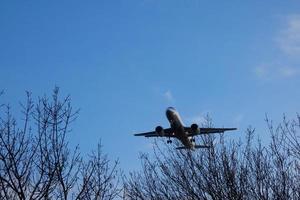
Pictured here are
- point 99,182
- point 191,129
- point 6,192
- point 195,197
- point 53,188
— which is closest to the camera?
point 6,192

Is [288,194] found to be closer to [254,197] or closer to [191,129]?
[254,197]

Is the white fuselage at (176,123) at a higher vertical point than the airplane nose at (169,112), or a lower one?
lower

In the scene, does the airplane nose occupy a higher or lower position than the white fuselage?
higher

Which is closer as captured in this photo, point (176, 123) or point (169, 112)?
point (176, 123)

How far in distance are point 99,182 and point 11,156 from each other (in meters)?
3.28

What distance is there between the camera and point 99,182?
488 inches

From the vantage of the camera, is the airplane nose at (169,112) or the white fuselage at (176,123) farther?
the airplane nose at (169,112)

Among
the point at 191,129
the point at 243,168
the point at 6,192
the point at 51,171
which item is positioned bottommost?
the point at 6,192

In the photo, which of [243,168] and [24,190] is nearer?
[24,190]

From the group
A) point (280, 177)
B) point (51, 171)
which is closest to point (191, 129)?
point (280, 177)

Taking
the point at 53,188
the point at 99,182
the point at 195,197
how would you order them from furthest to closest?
the point at 195,197
the point at 99,182
the point at 53,188

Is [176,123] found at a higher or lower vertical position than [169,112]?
lower

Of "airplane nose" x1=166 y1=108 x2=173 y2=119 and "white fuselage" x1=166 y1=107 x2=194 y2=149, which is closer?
"white fuselage" x1=166 y1=107 x2=194 y2=149

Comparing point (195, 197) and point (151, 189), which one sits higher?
point (151, 189)
